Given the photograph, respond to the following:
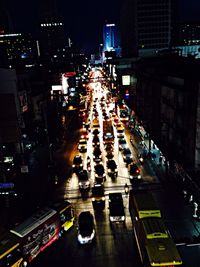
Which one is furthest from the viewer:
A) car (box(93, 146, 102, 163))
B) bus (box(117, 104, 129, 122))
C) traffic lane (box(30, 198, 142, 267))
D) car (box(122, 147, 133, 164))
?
bus (box(117, 104, 129, 122))

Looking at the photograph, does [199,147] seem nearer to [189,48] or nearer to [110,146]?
[110,146]

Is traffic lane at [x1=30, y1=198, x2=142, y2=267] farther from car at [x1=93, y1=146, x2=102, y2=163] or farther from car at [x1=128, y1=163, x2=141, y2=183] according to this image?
car at [x1=93, y1=146, x2=102, y2=163]

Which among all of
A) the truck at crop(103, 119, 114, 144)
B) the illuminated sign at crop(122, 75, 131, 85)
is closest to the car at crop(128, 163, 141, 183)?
the truck at crop(103, 119, 114, 144)

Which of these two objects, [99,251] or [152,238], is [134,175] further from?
[152,238]

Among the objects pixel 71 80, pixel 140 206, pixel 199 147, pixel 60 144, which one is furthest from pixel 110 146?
pixel 71 80

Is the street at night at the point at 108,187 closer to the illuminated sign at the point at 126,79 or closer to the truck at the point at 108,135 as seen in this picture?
the truck at the point at 108,135

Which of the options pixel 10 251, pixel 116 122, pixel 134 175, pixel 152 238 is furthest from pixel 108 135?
pixel 10 251

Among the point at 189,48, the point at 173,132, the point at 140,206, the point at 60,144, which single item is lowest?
the point at 60,144
